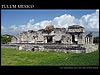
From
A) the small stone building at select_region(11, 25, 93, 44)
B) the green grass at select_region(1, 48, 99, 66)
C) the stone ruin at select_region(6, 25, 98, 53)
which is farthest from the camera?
the small stone building at select_region(11, 25, 93, 44)

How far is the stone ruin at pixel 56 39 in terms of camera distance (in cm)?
1364

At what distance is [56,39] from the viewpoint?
55.4 feet

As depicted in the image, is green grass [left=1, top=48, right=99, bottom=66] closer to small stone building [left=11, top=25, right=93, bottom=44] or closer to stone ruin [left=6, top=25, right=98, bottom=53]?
stone ruin [left=6, top=25, right=98, bottom=53]

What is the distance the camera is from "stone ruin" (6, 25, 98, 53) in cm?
1364

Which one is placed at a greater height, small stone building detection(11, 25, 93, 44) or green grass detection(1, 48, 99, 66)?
small stone building detection(11, 25, 93, 44)

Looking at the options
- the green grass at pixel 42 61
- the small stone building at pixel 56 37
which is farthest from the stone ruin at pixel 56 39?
the green grass at pixel 42 61

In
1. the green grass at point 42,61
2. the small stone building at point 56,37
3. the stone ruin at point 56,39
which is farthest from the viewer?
the small stone building at point 56,37

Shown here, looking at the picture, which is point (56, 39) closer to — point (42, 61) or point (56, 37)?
point (56, 37)

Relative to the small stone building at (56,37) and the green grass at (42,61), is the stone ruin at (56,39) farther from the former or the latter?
the green grass at (42,61)

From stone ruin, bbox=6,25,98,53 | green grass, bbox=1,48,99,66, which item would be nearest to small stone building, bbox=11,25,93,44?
stone ruin, bbox=6,25,98,53

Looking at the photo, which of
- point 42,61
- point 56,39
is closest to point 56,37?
point 56,39
